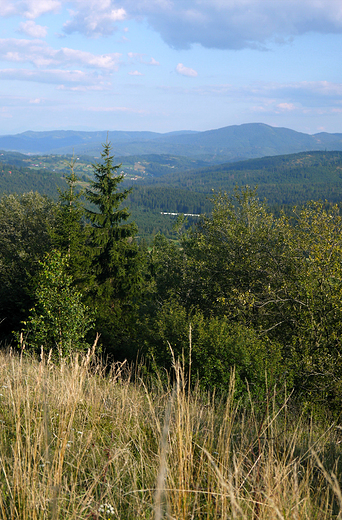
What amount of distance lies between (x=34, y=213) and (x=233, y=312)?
2357cm

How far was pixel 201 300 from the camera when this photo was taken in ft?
66.0

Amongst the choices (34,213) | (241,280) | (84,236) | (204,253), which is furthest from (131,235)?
(34,213)

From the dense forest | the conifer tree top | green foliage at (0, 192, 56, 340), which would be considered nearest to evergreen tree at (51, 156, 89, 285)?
the dense forest

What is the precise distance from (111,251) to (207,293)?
7.40 metres

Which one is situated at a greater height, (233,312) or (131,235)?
(131,235)

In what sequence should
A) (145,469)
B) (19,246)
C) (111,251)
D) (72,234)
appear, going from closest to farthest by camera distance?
(145,469) → (72,234) → (111,251) → (19,246)

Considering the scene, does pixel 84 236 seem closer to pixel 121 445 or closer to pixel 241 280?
pixel 241 280

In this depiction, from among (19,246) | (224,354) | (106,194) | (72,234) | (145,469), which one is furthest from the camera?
(19,246)

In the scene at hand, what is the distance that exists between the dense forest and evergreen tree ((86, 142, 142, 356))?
8 cm

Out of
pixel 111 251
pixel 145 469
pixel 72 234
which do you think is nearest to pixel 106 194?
pixel 72 234

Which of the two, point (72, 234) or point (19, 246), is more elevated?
point (72, 234)

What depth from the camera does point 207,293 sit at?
19469mm

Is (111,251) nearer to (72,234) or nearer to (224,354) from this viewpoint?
(72,234)

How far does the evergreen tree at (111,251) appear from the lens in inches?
926
